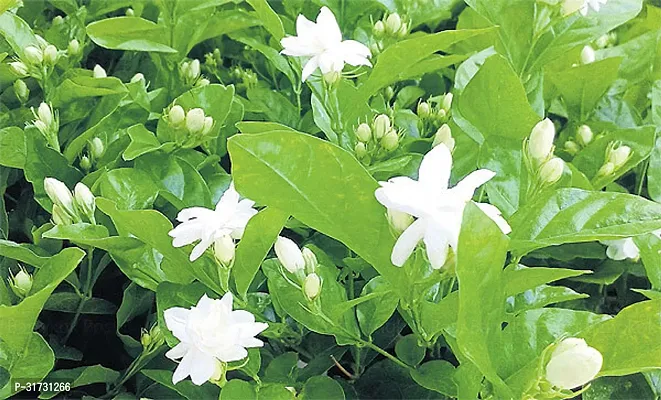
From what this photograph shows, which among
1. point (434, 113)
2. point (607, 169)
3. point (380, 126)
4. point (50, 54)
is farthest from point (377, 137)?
point (50, 54)

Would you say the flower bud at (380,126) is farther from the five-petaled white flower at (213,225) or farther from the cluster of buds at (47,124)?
the cluster of buds at (47,124)

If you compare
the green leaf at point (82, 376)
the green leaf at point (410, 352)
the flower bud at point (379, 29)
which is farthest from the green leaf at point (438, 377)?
the flower bud at point (379, 29)

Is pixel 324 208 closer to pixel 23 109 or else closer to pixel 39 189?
pixel 39 189

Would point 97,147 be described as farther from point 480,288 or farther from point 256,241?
point 480,288

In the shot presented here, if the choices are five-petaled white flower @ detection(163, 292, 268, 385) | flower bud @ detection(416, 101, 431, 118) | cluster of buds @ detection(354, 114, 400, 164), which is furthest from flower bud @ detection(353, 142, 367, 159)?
five-petaled white flower @ detection(163, 292, 268, 385)

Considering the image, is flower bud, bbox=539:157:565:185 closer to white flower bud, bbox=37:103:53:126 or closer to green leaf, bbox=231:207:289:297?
green leaf, bbox=231:207:289:297
